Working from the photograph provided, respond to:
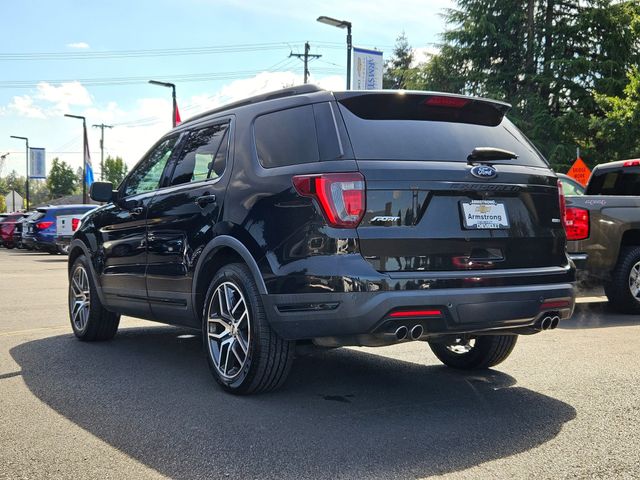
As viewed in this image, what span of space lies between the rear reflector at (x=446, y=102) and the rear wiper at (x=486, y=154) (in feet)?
1.19

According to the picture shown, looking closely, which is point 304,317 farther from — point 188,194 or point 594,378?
point 594,378

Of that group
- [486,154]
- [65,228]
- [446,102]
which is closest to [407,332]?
[486,154]

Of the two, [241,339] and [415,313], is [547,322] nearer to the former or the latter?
[415,313]

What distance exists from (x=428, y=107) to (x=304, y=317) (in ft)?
4.95

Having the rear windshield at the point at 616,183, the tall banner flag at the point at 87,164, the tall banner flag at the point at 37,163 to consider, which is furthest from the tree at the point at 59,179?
the rear windshield at the point at 616,183

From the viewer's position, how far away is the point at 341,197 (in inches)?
153

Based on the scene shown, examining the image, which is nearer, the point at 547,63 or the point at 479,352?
the point at 479,352

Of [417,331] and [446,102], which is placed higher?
[446,102]

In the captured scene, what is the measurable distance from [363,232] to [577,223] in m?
4.96

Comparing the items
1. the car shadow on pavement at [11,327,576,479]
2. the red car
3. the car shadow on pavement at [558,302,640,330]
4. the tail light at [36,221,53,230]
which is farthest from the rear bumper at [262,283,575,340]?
the red car

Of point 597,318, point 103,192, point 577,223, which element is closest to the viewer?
point 103,192

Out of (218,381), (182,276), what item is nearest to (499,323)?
(218,381)

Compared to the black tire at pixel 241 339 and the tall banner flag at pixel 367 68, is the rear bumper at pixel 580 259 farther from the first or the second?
the tall banner flag at pixel 367 68

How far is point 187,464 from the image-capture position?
10.8 feet
